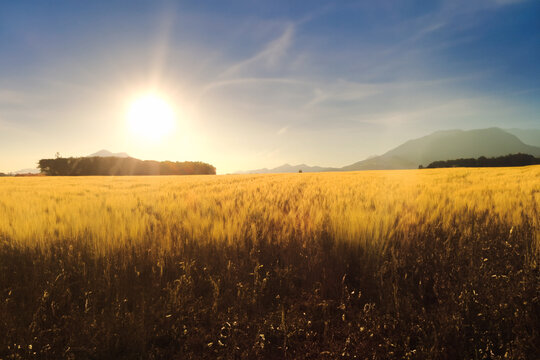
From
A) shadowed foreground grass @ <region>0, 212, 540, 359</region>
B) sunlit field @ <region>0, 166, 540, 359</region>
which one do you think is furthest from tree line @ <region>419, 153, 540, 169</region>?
shadowed foreground grass @ <region>0, 212, 540, 359</region>

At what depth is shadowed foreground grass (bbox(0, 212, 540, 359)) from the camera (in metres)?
1.33

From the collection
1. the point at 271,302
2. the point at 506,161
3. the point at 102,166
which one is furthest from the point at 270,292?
the point at 102,166

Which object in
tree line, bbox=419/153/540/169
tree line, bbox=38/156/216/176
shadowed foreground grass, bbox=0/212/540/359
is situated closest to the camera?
shadowed foreground grass, bbox=0/212/540/359

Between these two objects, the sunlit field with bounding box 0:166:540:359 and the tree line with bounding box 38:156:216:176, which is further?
the tree line with bounding box 38:156:216:176

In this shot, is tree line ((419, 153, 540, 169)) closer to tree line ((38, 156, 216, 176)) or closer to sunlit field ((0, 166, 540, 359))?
sunlit field ((0, 166, 540, 359))

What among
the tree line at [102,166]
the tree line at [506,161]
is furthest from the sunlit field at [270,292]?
the tree line at [102,166]

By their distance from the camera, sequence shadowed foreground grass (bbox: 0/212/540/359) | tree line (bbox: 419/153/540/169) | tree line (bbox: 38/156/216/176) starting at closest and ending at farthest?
shadowed foreground grass (bbox: 0/212/540/359)
tree line (bbox: 419/153/540/169)
tree line (bbox: 38/156/216/176)

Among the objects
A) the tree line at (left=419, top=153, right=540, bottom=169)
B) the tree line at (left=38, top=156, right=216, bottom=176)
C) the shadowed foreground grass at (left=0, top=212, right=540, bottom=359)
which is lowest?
the shadowed foreground grass at (left=0, top=212, right=540, bottom=359)

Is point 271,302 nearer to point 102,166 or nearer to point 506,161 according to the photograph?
point 506,161

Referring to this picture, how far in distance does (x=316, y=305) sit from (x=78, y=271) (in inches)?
80.6

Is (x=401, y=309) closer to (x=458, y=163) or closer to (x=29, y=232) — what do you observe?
(x=29, y=232)

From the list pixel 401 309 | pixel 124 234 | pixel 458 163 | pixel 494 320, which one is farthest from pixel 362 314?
pixel 458 163

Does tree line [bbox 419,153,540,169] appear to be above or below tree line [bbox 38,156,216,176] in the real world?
below

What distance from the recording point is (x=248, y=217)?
348cm
